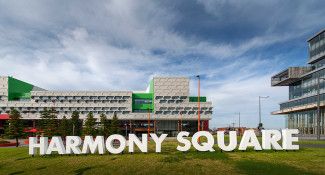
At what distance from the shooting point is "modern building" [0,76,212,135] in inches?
4818

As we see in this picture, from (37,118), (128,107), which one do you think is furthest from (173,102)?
(37,118)

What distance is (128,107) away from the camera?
4909 inches

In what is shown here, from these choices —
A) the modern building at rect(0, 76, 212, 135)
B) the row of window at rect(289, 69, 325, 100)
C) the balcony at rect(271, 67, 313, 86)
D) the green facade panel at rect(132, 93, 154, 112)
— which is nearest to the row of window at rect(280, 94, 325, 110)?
the row of window at rect(289, 69, 325, 100)

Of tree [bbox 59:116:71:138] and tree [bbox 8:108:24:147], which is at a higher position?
tree [bbox 8:108:24:147]

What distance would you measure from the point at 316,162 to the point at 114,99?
107 metres

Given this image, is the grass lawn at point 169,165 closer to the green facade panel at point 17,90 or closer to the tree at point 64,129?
the tree at point 64,129

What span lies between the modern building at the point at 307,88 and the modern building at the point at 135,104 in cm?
3151

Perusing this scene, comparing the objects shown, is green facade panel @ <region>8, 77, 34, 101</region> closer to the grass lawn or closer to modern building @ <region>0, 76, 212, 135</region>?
modern building @ <region>0, 76, 212, 135</region>

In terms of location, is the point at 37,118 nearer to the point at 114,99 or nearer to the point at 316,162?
the point at 114,99

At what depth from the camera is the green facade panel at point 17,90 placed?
120444 mm

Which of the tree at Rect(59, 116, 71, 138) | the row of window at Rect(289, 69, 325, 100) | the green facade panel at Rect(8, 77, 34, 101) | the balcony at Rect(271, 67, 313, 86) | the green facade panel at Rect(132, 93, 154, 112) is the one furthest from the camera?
the green facade panel at Rect(132, 93, 154, 112)

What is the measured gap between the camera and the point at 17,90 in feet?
412

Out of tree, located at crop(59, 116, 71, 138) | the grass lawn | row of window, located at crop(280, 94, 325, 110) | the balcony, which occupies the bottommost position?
tree, located at crop(59, 116, 71, 138)

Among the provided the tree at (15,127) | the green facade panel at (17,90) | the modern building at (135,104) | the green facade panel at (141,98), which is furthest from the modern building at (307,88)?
the green facade panel at (17,90)
